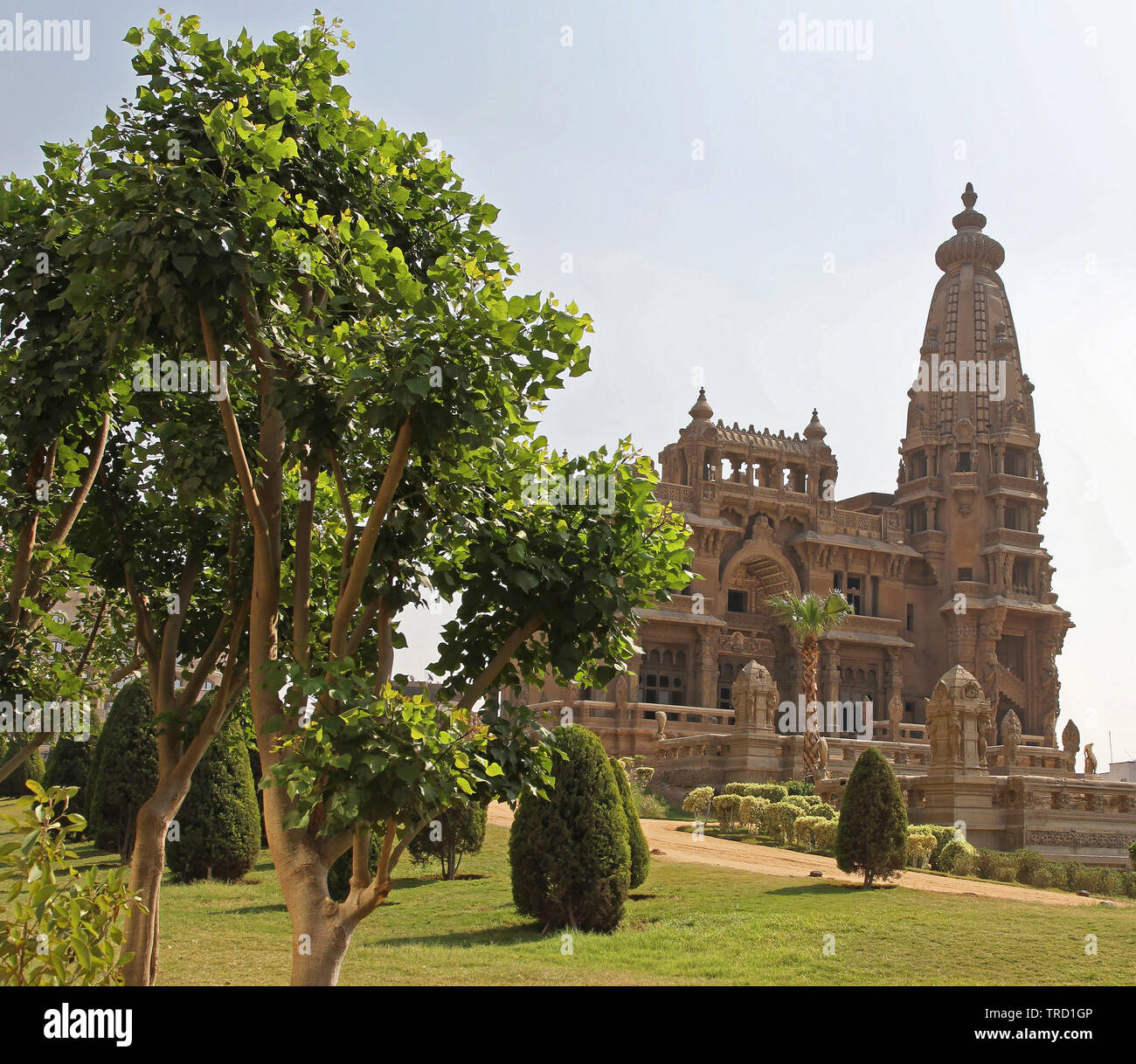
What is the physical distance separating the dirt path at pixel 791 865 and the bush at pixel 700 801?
11.9 ft

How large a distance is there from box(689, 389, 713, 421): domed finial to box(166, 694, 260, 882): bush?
3485 cm

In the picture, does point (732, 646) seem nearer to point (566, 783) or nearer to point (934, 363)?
point (934, 363)

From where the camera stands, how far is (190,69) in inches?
297

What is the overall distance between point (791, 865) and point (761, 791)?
341 inches

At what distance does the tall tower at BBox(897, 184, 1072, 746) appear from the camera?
56.3m

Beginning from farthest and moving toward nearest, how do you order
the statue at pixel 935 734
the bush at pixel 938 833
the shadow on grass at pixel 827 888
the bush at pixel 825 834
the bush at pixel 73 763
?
the statue at pixel 935 734 → the bush at pixel 73 763 → the bush at pixel 825 834 → the bush at pixel 938 833 → the shadow on grass at pixel 827 888

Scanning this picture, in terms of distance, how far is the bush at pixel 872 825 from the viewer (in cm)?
1825

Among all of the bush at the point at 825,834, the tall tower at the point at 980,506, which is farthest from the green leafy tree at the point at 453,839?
the tall tower at the point at 980,506

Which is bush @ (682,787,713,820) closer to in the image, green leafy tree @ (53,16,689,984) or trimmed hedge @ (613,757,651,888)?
trimmed hedge @ (613,757,651,888)

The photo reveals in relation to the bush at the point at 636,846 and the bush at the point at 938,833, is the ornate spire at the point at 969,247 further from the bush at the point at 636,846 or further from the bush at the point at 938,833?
the bush at the point at 636,846

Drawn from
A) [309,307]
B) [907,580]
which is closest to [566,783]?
[309,307]

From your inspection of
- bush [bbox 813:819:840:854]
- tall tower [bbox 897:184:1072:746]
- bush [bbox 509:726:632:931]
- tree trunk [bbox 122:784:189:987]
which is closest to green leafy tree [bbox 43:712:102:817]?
bush [bbox 509:726:632:931]

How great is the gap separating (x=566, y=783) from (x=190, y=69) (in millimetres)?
10221
